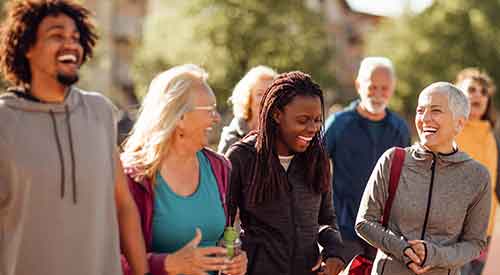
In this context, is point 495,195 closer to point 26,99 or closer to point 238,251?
point 238,251

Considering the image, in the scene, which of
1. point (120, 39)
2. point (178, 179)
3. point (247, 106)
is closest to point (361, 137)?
point (247, 106)

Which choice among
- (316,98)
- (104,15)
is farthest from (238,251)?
(104,15)

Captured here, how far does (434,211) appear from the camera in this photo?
14.2 ft

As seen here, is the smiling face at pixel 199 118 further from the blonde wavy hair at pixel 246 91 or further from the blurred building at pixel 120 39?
the blurred building at pixel 120 39

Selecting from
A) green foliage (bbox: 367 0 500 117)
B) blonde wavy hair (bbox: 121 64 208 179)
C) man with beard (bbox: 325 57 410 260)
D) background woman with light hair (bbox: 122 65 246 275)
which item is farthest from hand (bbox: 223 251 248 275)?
green foliage (bbox: 367 0 500 117)

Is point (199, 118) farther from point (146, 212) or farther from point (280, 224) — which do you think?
point (280, 224)

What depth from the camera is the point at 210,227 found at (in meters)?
3.75

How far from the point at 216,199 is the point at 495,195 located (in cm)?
390

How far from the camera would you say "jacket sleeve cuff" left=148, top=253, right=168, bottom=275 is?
3570 millimetres

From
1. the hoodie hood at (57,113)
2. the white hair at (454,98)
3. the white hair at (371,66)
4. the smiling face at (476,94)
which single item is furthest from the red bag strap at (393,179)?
the smiling face at (476,94)

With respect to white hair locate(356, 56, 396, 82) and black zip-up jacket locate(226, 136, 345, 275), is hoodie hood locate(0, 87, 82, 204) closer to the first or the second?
black zip-up jacket locate(226, 136, 345, 275)

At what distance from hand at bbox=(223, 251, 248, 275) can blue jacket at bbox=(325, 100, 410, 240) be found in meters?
2.42

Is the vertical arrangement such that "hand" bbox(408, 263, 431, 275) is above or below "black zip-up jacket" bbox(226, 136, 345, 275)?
below

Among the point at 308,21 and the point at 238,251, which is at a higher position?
the point at 308,21
